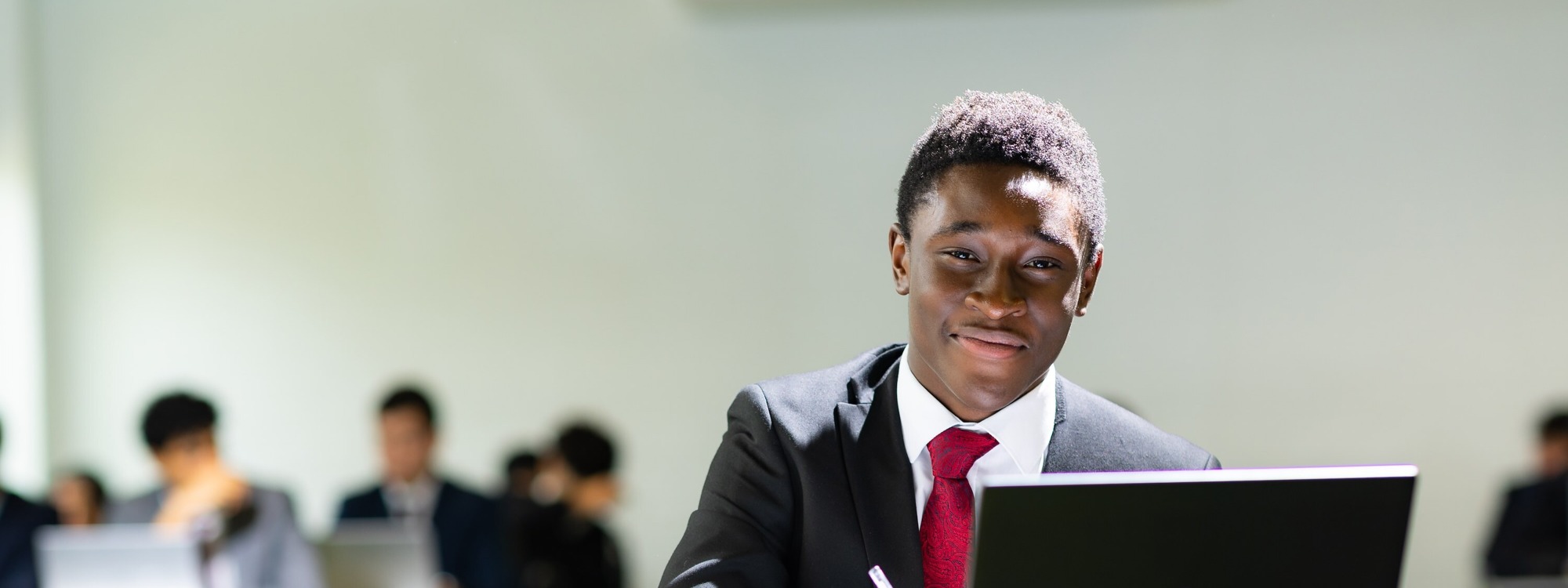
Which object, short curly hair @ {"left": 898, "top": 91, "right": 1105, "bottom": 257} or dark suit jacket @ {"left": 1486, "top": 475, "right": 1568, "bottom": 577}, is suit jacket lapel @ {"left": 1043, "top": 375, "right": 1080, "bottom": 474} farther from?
dark suit jacket @ {"left": 1486, "top": 475, "right": 1568, "bottom": 577}

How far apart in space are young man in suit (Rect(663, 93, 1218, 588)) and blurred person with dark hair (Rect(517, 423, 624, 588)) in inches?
113

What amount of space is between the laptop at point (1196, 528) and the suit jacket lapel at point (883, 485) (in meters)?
0.23

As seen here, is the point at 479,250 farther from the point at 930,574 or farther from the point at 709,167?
the point at 930,574

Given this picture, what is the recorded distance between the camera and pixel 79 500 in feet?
17.6

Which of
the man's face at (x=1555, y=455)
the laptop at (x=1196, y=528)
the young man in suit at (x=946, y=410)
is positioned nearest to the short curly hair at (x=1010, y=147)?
the young man in suit at (x=946, y=410)

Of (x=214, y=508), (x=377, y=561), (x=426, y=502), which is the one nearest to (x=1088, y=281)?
(x=377, y=561)

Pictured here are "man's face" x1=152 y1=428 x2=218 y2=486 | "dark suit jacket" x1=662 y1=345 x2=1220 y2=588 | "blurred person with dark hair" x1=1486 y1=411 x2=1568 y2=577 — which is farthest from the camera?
"blurred person with dark hair" x1=1486 y1=411 x2=1568 y2=577

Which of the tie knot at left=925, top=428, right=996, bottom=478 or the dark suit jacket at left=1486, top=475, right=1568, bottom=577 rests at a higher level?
the tie knot at left=925, top=428, right=996, bottom=478

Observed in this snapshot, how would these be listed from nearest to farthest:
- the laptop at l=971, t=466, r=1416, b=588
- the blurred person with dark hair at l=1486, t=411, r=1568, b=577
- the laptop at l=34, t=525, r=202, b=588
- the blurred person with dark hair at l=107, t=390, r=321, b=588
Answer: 1. the laptop at l=971, t=466, r=1416, b=588
2. the laptop at l=34, t=525, r=202, b=588
3. the blurred person with dark hair at l=107, t=390, r=321, b=588
4. the blurred person with dark hair at l=1486, t=411, r=1568, b=577

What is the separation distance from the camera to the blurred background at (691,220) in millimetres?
5262

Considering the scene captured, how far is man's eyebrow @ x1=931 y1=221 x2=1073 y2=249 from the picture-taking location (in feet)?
3.69

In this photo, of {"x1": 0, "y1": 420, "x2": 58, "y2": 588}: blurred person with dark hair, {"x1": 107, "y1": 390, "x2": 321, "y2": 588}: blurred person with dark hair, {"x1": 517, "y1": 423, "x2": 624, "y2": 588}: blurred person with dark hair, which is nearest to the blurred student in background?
{"x1": 517, "y1": 423, "x2": 624, "y2": 588}: blurred person with dark hair

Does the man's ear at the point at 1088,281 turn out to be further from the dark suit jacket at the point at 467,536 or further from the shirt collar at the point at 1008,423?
the dark suit jacket at the point at 467,536

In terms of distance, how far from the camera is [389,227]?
19.3 ft
